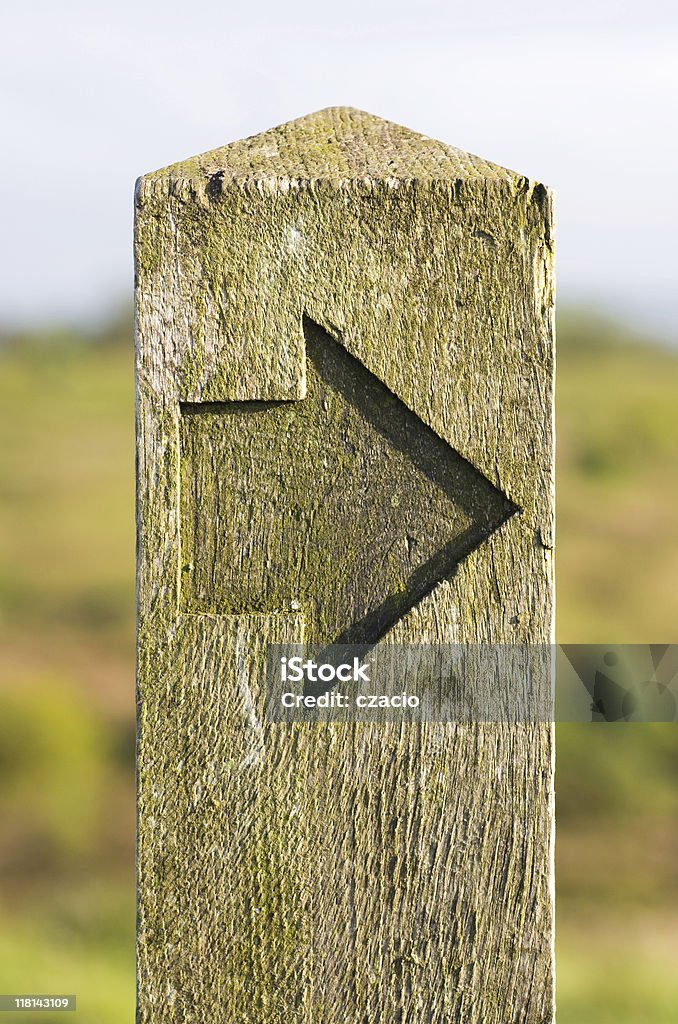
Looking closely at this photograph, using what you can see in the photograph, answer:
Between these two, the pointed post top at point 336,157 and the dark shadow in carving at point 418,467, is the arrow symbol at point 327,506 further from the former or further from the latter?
the pointed post top at point 336,157

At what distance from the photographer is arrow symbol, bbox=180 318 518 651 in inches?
34.4

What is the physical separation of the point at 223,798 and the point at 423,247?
528 mm

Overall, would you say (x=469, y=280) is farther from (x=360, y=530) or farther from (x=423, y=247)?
(x=360, y=530)

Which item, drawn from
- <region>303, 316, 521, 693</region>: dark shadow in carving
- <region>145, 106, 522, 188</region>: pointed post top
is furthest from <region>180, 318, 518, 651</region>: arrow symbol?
<region>145, 106, 522, 188</region>: pointed post top

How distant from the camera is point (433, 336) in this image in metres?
0.86

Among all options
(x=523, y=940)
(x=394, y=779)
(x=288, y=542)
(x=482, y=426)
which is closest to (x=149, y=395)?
(x=288, y=542)

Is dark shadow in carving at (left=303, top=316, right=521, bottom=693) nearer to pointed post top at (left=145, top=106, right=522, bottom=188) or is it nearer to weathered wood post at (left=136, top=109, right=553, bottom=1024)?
weathered wood post at (left=136, top=109, right=553, bottom=1024)

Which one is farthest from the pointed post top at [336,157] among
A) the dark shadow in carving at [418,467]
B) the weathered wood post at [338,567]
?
the dark shadow in carving at [418,467]

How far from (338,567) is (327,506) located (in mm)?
57

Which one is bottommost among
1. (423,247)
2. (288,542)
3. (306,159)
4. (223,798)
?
(223,798)

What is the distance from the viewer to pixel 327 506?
879 mm

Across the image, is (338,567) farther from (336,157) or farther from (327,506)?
(336,157)

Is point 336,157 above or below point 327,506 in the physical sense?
above

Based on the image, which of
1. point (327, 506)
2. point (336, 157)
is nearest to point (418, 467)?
point (327, 506)
